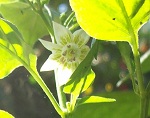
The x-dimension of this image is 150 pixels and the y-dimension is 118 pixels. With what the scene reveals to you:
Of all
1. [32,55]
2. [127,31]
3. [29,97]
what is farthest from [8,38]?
[29,97]

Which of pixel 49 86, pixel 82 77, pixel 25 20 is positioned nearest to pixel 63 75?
pixel 82 77

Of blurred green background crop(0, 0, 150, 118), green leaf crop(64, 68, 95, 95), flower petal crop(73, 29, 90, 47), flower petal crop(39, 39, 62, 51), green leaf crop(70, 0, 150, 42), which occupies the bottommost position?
blurred green background crop(0, 0, 150, 118)

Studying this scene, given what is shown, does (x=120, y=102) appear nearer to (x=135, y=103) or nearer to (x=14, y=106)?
(x=135, y=103)

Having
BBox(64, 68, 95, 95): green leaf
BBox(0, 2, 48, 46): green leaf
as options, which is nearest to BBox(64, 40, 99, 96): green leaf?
BBox(64, 68, 95, 95): green leaf

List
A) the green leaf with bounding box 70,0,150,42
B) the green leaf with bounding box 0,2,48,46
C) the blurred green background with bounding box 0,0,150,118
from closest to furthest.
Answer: the green leaf with bounding box 70,0,150,42, the green leaf with bounding box 0,2,48,46, the blurred green background with bounding box 0,0,150,118

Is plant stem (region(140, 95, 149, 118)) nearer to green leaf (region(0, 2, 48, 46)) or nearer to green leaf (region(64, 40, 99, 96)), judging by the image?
green leaf (region(64, 40, 99, 96))

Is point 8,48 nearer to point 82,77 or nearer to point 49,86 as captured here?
point 82,77

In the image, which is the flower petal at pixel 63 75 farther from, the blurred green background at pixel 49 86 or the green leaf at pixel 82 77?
the blurred green background at pixel 49 86
